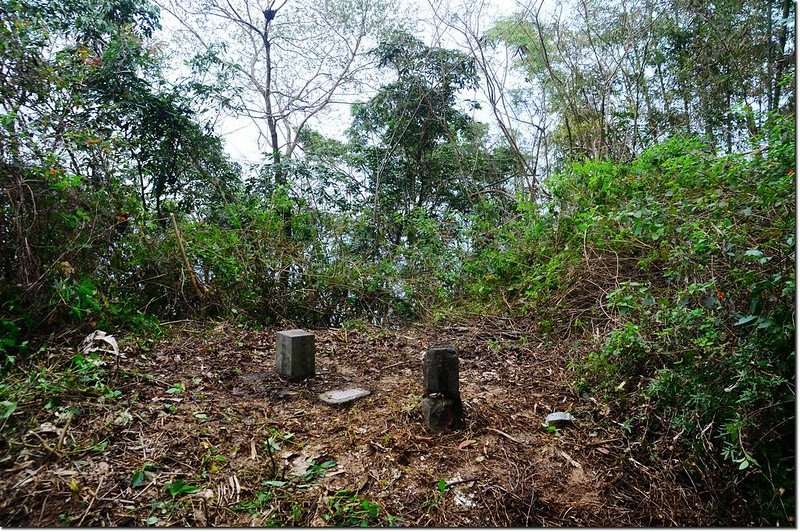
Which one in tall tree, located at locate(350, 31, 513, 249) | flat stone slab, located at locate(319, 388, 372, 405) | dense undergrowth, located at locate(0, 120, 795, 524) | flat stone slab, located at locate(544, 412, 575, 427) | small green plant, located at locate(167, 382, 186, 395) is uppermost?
tall tree, located at locate(350, 31, 513, 249)

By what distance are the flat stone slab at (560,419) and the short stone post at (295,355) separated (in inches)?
62.5

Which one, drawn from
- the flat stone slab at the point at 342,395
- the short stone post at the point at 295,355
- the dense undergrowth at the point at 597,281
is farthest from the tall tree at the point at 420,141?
the flat stone slab at the point at 342,395

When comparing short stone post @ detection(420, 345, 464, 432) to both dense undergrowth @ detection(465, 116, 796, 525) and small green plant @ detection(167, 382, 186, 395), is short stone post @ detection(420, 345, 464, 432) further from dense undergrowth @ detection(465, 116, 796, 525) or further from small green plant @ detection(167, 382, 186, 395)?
small green plant @ detection(167, 382, 186, 395)

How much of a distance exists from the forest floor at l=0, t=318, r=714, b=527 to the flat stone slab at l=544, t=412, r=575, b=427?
0.13 ft

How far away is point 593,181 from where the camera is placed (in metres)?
4.09

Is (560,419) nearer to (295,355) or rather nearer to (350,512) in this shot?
(350,512)

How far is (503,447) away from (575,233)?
104 inches

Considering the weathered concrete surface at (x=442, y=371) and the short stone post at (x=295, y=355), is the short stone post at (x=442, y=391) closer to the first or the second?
the weathered concrete surface at (x=442, y=371)

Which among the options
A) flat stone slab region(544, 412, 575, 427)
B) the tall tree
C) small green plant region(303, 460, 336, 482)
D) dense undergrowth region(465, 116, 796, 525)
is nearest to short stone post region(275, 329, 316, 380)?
small green plant region(303, 460, 336, 482)

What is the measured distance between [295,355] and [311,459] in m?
1.02

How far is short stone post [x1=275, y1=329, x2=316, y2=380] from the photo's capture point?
114 inches

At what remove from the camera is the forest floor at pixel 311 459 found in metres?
1.60

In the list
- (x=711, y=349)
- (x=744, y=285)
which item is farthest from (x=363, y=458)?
(x=744, y=285)

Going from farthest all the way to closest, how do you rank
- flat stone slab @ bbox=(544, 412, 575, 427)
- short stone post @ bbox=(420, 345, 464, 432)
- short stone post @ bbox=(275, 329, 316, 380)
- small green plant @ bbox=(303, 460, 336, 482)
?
short stone post @ bbox=(275, 329, 316, 380), flat stone slab @ bbox=(544, 412, 575, 427), short stone post @ bbox=(420, 345, 464, 432), small green plant @ bbox=(303, 460, 336, 482)
